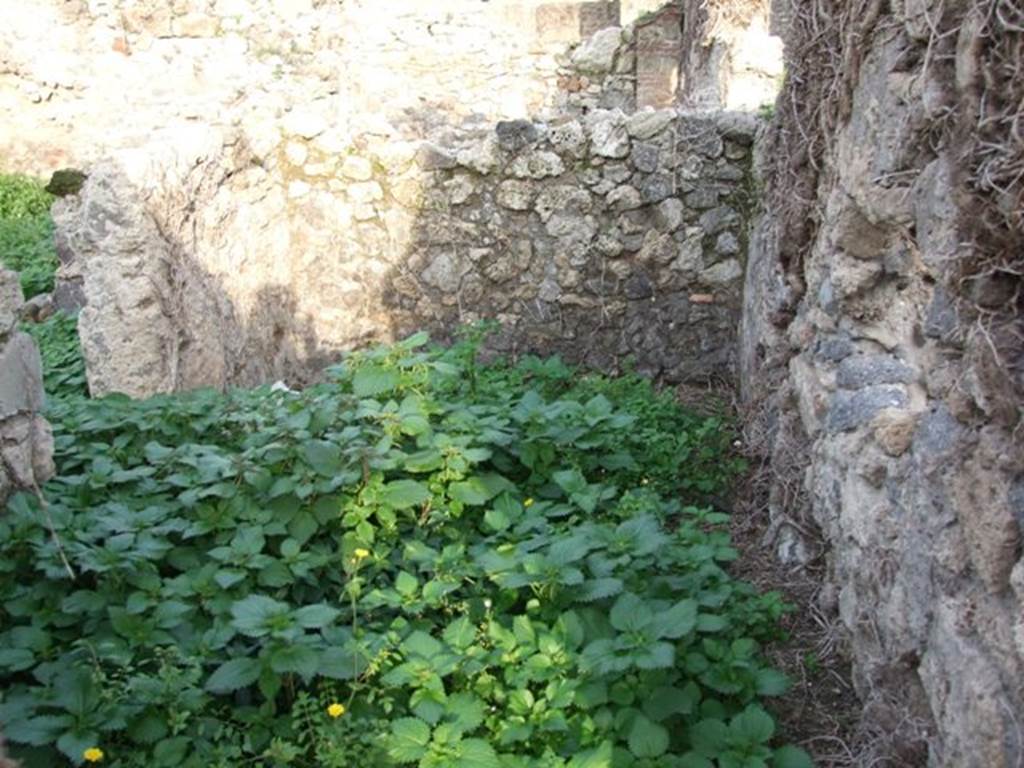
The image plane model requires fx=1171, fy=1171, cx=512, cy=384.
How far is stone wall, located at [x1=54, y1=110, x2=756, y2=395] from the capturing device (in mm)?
5527

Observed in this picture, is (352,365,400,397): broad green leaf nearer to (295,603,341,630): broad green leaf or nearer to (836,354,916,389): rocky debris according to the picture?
(295,603,341,630): broad green leaf

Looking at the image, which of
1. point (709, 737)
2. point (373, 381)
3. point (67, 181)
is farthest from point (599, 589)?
point (67, 181)

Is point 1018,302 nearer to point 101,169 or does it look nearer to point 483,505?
point 483,505

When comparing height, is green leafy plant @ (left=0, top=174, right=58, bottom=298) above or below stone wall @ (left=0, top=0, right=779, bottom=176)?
below

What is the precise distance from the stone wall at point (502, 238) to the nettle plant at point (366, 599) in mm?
1724

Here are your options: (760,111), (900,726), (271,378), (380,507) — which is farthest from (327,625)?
(760,111)

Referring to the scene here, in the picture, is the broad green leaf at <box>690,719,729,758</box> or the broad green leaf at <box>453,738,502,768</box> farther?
the broad green leaf at <box>690,719,729,758</box>

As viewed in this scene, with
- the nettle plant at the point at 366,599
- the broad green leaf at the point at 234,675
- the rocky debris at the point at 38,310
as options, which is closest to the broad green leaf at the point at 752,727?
the nettle plant at the point at 366,599

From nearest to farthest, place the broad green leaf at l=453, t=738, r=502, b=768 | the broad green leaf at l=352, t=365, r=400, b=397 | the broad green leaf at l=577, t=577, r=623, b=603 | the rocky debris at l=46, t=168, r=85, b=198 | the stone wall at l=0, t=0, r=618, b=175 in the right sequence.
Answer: the broad green leaf at l=453, t=738, r=502, b=768, the broad green leaf at l=577, t=577, r=623, b=603, the broad green leaf at l=352, t=365, r=400, b=397, the rocky debris at l=46, t=168, r=85, b=198, the stone wall at l=0, t=0, r=618, b=175

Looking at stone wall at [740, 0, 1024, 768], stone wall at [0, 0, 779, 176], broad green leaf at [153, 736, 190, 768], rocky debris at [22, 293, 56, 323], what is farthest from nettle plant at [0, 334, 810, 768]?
stone wall at [0, 0, 779, 176]

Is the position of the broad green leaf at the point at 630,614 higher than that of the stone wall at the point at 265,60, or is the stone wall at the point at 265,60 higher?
the stone wall at the point at 265,60

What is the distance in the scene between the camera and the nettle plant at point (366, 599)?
2.62m

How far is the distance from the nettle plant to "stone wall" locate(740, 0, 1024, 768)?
1.15ft

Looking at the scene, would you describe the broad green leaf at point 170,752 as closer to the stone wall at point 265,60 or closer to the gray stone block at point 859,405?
the gray stone block at point 859,405
